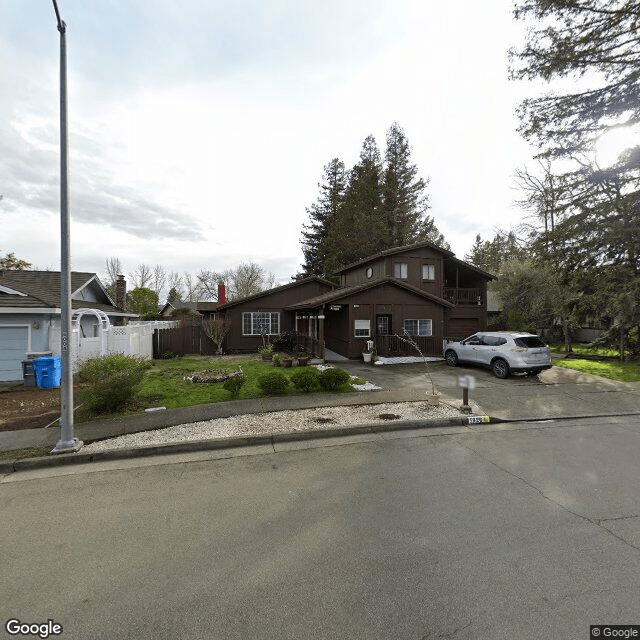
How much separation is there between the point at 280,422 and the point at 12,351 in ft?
38.6

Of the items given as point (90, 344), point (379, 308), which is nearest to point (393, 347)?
point (379, 308)

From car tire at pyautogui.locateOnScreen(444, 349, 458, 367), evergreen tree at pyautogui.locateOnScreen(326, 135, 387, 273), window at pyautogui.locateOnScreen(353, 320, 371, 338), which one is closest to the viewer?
car tire at pyautogui.locateOnScreen(444, 349, 458, 367)

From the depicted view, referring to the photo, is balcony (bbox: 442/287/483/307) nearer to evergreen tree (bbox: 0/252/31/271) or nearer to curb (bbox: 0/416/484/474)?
curb (bbox: 0/416/484/474)

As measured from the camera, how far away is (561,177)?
56.9 feet

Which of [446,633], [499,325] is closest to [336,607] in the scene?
[446,633]

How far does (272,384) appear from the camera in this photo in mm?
9984

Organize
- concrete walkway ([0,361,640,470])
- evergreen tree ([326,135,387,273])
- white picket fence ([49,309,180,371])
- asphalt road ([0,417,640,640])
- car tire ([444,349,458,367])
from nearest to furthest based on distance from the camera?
asphalt road ([0,417,640,640]), concrete walkway ([0,361,640,470]), white picket fence ([49,309,180,371]), car tire ([444,349,458,367]), evergreen tree ([326,135,387,273])

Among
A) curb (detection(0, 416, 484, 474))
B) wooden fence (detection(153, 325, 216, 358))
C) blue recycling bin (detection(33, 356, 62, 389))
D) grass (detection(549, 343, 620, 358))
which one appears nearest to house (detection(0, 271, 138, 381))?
blue recycling bin (detection(33, 356, 62, 389))

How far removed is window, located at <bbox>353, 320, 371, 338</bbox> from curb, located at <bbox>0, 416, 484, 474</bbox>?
34.9 ft

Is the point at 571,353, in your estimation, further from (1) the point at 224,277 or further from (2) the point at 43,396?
(1) the point at 224,277

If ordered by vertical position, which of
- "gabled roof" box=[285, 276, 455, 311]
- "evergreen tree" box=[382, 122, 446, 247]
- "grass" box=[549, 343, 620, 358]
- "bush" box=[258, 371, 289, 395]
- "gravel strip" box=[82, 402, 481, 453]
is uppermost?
"evergreen tree" box=[382, 122, 446, 247]

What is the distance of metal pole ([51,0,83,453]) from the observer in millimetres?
6172

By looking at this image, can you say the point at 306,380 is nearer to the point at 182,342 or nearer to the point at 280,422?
the point at 280,422

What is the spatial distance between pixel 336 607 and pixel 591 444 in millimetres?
6317
